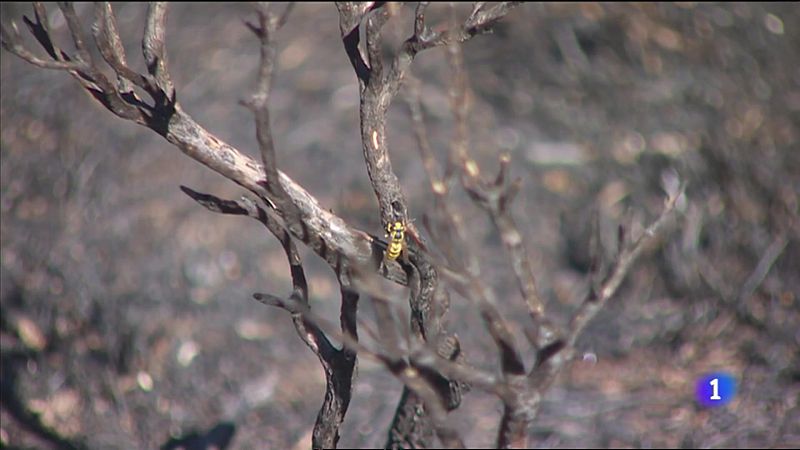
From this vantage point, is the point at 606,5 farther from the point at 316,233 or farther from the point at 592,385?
the point at 316,233

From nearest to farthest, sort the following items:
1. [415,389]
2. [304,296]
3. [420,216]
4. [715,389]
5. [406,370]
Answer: [415,389]
[406,370]
[304,296]
[715,389]
[420,216]

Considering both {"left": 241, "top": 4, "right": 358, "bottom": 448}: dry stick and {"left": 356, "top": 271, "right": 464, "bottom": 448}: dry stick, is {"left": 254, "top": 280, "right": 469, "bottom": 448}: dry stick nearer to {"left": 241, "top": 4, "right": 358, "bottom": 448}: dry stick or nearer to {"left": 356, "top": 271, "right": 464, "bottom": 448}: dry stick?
{"left": 356, "top": 271, "right": 464, "bottom": 448}: dry stick

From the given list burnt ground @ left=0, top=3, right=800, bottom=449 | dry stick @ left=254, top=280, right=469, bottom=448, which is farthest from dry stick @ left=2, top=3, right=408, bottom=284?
burnt ground @ left=0, top=3, right=800, bottom=449

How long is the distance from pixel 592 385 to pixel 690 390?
1.91ft

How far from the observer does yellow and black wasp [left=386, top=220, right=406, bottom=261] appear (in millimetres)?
3393

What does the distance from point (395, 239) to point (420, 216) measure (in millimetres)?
3426

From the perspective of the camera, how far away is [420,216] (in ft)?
22.4

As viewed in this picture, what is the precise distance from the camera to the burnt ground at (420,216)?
17.9 ft

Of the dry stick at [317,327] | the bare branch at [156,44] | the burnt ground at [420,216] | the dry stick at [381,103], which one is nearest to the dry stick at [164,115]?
the bare branch at [156,44]

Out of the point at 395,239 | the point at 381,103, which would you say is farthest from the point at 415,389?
the point at 381,103

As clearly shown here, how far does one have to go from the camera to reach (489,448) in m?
5.15

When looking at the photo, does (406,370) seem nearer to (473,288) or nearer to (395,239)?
(473,288)

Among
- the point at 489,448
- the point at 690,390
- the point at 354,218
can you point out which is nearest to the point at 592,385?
the point at 690,390

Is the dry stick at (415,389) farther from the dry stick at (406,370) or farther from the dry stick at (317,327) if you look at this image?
the dry stick at (317,327)
